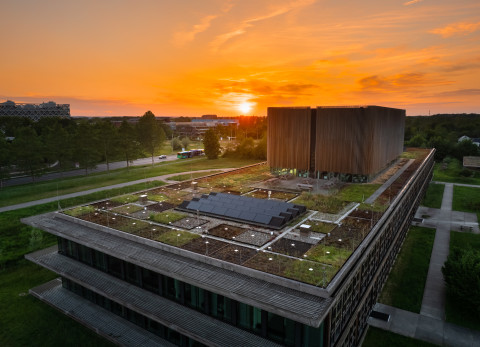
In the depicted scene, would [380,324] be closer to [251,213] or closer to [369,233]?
[369,233]

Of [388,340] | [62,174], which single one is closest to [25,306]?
[388,340]

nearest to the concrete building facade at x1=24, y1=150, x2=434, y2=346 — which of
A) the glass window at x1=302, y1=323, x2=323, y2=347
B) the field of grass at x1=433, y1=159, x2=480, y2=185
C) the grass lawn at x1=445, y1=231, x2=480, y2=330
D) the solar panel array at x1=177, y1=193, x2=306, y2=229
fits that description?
the glass window at x1=302, y1=323, x2=323, y2=347

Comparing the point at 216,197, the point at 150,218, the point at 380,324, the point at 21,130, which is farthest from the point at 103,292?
the point at 21,130

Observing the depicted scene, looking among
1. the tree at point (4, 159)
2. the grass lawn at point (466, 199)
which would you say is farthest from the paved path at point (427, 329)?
the tree at point (4, 159)

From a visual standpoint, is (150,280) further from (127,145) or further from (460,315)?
(127,145)

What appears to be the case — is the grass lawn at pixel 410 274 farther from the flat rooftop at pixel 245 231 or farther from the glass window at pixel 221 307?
the glass window at pixel 221 307
